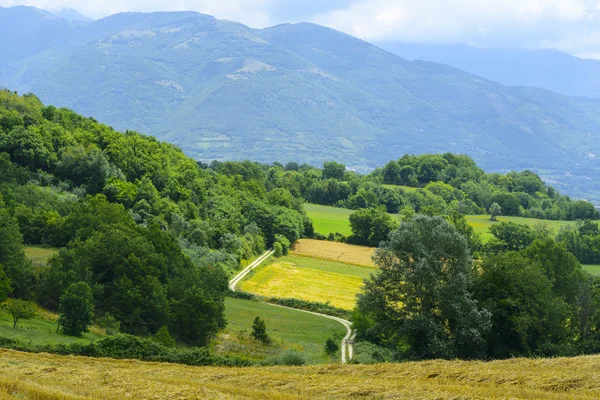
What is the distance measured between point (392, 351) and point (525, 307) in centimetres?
825

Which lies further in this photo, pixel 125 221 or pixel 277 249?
pixel 277 249

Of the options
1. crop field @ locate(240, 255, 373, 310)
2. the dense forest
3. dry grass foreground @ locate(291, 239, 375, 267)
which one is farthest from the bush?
dry grass foreground @ locate(291, 239, 375, 267)

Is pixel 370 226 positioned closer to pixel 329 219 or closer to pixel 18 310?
pixel 329 219

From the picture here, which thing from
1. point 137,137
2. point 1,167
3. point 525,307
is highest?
point 137,137

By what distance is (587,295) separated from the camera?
4272 cm

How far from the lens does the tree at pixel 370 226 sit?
101 m

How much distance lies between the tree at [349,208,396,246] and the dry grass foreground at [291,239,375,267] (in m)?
2.59

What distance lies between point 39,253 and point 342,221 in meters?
75.1

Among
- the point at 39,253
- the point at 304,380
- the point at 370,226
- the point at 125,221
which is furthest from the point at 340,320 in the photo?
the point at 370,226

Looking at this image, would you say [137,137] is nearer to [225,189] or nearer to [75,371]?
[225,189]

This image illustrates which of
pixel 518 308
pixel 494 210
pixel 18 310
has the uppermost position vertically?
pixel 494 210

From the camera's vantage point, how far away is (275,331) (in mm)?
47781

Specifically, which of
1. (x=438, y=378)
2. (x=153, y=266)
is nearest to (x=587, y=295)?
(x=438, y=378)

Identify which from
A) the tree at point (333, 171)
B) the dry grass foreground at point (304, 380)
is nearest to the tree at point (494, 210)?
the tree at point (333, 171)
